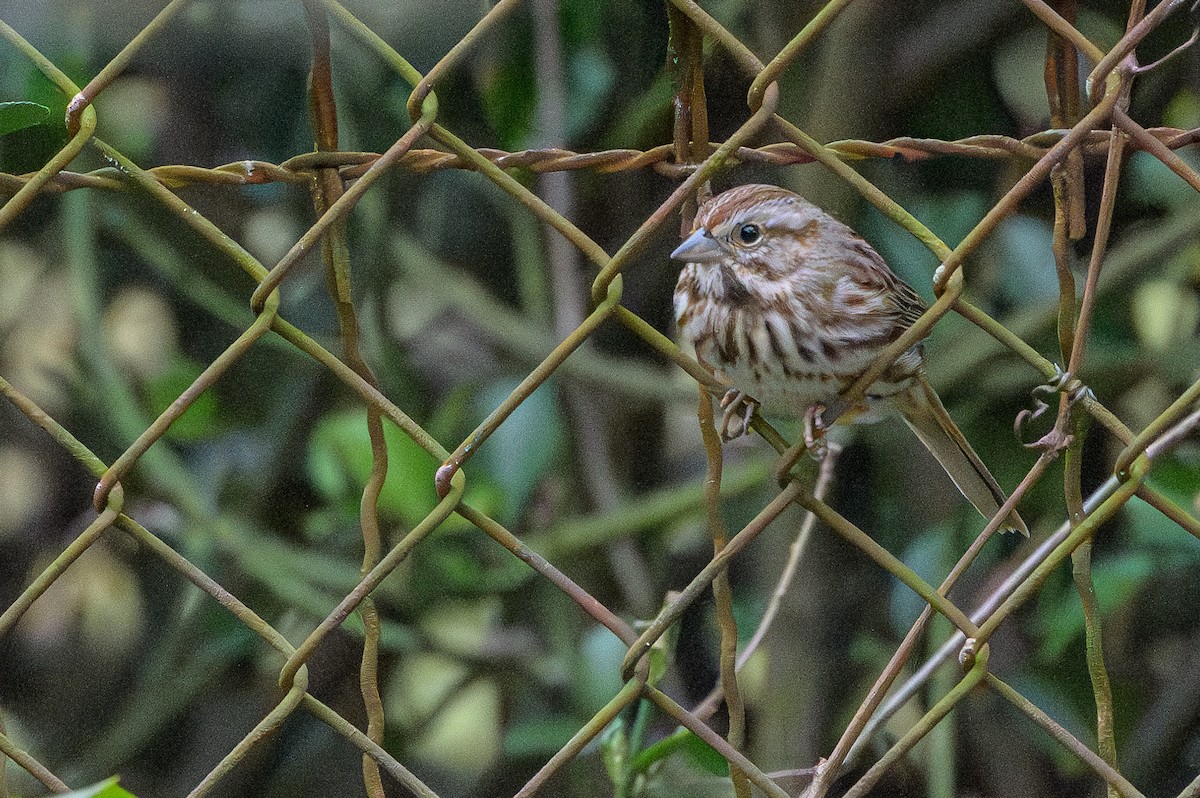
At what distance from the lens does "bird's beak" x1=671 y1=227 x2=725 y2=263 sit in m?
1.05

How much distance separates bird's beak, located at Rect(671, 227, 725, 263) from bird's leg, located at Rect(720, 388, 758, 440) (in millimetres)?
127

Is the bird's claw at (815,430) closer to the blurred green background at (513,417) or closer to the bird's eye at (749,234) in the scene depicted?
the bird's eye at (749,234)

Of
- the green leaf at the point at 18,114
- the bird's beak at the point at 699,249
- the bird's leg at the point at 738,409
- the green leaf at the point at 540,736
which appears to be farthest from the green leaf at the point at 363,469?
the green leaf at the point at 18,114

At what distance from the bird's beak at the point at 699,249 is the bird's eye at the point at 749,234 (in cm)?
7

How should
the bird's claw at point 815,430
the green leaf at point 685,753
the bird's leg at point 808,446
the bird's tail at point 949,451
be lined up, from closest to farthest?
1. the bird's leg at point 808,446
2. the bird's claw at point 815,430
3. the green leaf at point 685,753
4. the bird's tail at point 949,451

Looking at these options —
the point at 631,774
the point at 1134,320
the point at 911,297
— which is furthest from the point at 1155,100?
the point at 631,774

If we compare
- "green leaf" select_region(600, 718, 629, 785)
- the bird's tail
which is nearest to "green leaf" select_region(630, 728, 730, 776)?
"green leaf" select_region(600, 718, 629, 785)

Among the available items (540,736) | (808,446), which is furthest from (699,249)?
(540,736)

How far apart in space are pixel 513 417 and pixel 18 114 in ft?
3.46

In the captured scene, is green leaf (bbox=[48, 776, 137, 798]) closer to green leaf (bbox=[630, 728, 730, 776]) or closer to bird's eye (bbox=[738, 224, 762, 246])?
green leaf (bbox=[630, 728, 730, 776])

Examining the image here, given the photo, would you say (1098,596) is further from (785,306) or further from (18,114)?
(18,114)

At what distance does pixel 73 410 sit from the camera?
77.2 inches

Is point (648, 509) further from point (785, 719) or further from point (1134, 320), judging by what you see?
point (1134, 320)

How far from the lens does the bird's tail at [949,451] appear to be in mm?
1387
